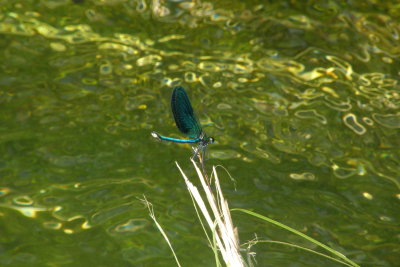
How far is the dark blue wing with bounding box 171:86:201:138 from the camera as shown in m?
2.19

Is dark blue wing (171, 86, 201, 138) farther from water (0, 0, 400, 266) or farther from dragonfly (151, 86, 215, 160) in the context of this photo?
water (0, 0, 400, 266)

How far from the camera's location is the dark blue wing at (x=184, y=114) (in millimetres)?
2187

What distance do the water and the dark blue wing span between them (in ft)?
1.93

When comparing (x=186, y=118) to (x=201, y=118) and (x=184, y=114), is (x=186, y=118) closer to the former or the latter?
(x=184, y=114)

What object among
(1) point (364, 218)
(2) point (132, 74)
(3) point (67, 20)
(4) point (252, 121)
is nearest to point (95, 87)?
(2) point (132, 74)

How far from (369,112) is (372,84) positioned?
11.6 inches

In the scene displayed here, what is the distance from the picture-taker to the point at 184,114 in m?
2.23

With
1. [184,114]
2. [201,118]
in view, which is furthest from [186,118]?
[201,118]

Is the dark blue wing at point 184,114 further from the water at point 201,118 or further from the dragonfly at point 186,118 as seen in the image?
the water at point 201,118

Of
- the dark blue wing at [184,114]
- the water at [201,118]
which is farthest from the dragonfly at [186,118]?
the water at [201,118]

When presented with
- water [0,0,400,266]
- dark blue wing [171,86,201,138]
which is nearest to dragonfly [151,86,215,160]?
dark blue wing [171,86,201,138]

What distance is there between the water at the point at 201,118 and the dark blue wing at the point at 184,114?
23.1 inches

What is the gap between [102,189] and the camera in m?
2.79

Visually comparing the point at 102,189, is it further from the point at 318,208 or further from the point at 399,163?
the point at 399,163
